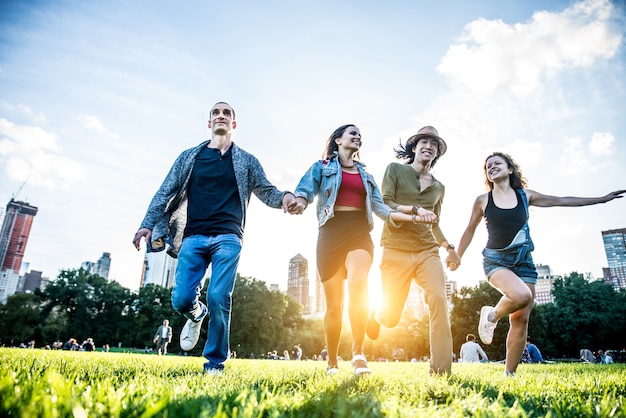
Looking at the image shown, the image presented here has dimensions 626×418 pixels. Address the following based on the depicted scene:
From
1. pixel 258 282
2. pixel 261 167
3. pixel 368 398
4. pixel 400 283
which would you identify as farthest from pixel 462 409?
pixel 258 282

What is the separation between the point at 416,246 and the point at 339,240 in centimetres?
116

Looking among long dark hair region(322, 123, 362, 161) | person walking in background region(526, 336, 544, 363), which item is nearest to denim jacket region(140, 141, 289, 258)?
long dark hair region(322, 123, 362, 161)

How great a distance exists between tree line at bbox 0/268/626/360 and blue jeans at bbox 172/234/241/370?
5203 centimetres

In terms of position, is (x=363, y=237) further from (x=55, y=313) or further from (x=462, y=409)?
(x=55, y=313)

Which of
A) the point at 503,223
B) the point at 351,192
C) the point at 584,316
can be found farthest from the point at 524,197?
the point at 584,316

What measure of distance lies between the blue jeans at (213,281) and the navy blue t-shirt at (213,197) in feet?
0.40

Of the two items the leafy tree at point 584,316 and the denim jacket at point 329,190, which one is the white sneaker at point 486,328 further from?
the leafy tree at point 584,316

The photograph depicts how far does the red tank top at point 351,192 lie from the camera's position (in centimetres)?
538

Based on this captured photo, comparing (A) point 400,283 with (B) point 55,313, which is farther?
(B) point 55,313

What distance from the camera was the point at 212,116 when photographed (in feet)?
17.4

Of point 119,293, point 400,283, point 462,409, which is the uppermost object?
point 119,293

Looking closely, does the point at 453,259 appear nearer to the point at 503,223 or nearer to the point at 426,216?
the point at 503,223

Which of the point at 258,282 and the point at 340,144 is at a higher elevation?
the point at 258,282

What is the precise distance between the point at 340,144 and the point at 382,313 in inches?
98.4
